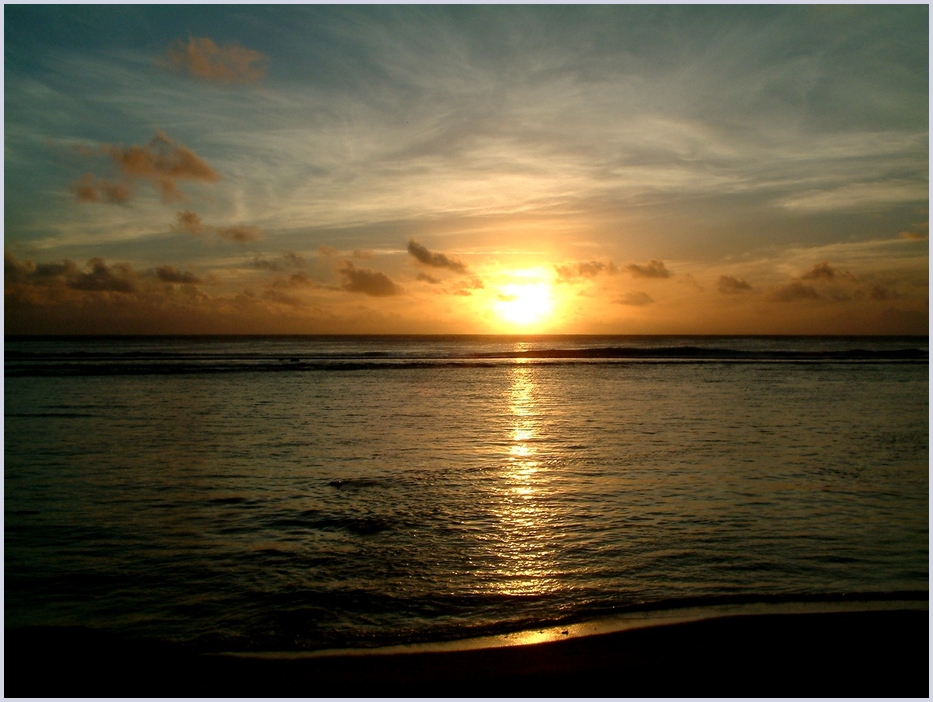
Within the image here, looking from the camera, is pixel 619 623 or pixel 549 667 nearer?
pixel 549 667

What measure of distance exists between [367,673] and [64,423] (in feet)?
71.5

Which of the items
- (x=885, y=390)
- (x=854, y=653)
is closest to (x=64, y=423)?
(x=854, y=653)

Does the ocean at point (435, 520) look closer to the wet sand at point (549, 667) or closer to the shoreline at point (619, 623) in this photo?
the shoreline at point (619, 623)

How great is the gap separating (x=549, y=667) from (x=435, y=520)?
502 cm

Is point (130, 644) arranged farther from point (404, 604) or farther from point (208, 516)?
point (208, 516)

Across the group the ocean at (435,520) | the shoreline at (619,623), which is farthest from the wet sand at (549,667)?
the ocean at (435,520)

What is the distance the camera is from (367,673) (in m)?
6.66

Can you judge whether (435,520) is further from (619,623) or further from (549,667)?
(549,667)

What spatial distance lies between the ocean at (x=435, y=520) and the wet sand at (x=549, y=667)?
0.49 meters

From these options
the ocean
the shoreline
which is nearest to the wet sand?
the shoreline

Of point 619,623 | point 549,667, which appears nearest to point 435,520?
point 619,623

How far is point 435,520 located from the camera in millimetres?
11547

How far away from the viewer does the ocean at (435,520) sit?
8203mm

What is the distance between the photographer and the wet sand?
6418mm
